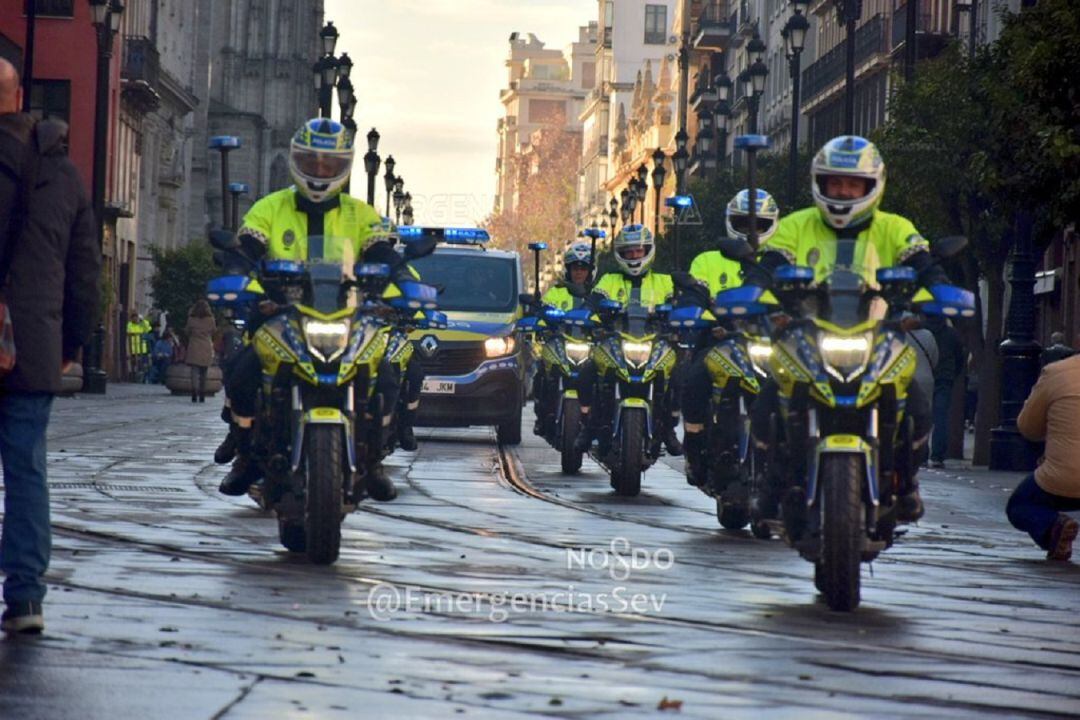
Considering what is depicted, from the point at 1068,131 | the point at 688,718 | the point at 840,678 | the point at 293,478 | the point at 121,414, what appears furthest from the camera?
the point at 121,414

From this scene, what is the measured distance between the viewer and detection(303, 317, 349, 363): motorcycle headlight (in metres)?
11.2

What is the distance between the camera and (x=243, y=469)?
469 inches

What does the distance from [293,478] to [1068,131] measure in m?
10.9

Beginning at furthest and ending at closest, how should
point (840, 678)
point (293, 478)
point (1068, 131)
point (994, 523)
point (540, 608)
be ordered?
point (1068, 131) → point (994, 523) → point (293, 478) → point (540, 608) → point (840, 678)

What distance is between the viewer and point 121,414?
1325 inches

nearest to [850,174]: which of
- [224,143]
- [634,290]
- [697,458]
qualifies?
[697,458]

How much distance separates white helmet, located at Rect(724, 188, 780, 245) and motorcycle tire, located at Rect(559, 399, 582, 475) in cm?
557

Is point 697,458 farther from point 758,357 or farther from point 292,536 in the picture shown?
point 292,536

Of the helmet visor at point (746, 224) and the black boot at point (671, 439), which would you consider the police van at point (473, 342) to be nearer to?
the black boot at point (671, 439)

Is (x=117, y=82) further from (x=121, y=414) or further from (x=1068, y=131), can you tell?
(x=1068, y=131)

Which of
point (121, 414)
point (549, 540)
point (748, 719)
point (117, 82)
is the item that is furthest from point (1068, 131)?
point (117, 82)

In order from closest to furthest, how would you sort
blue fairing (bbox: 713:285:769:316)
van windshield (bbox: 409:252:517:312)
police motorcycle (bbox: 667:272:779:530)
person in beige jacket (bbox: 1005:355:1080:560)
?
blue fairing (bbox: 713:285:769:316), person in beige jacket (bbox: 1005:355:1080:560), police motorcycle (bbox: 667:272:779:530), van windshield (bbox: 409:252:517:312)

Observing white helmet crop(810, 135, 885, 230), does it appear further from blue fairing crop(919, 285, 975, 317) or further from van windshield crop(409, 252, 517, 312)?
van windshield crop(409, 252, 517, 312)

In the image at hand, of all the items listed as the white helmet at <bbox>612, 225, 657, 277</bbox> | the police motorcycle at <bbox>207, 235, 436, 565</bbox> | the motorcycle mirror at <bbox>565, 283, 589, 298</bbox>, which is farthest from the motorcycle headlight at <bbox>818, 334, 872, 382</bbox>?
the motorcycle mirror at <bbox>565, 283, 589, 298</bbox>
